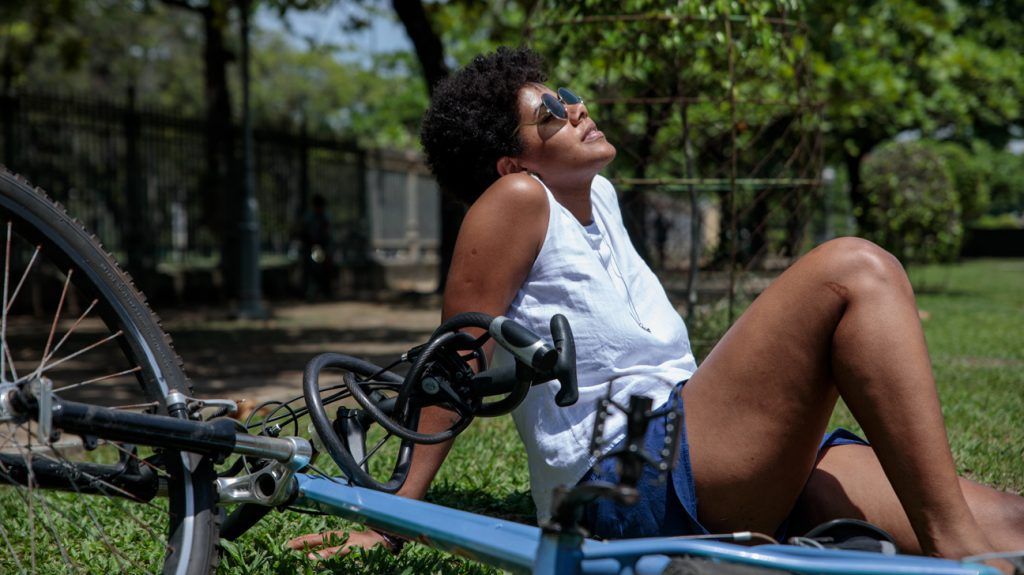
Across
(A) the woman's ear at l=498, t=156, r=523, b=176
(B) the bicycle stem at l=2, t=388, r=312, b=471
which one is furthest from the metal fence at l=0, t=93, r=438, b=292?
(B) the bicycle stem at l=2, t=388, r=312, b=471

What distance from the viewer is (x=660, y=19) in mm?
5203

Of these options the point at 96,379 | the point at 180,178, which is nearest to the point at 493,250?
the point at 96,379

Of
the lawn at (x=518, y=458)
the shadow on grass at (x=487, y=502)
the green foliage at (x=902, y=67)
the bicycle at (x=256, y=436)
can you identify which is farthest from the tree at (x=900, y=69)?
the bicycle at (x=256, y=436)

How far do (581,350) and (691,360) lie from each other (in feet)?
1.07

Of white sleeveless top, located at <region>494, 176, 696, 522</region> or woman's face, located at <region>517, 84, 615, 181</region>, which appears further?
woman's face, located at <region>517, 84, 615, 181</region>

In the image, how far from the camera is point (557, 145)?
242 centimetres

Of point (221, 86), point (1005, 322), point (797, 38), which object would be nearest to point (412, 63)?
point (221, 86)

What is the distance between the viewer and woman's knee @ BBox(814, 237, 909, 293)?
76.8 inches

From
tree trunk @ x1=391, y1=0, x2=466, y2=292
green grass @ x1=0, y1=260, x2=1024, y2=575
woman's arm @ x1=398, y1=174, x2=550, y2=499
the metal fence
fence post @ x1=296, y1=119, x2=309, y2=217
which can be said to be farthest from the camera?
fence post @ x1=296, y1=119, x2=309, y2=217

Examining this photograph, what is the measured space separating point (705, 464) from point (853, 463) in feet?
1.37

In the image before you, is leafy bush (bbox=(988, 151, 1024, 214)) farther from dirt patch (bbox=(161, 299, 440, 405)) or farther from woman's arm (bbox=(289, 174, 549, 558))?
woman's arm (bbox=(289, 174, 549, 558))

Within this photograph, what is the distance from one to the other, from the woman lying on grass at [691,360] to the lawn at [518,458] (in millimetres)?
453

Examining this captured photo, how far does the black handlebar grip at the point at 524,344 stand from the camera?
188 centimetres

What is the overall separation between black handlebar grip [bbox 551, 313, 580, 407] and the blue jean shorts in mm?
244
